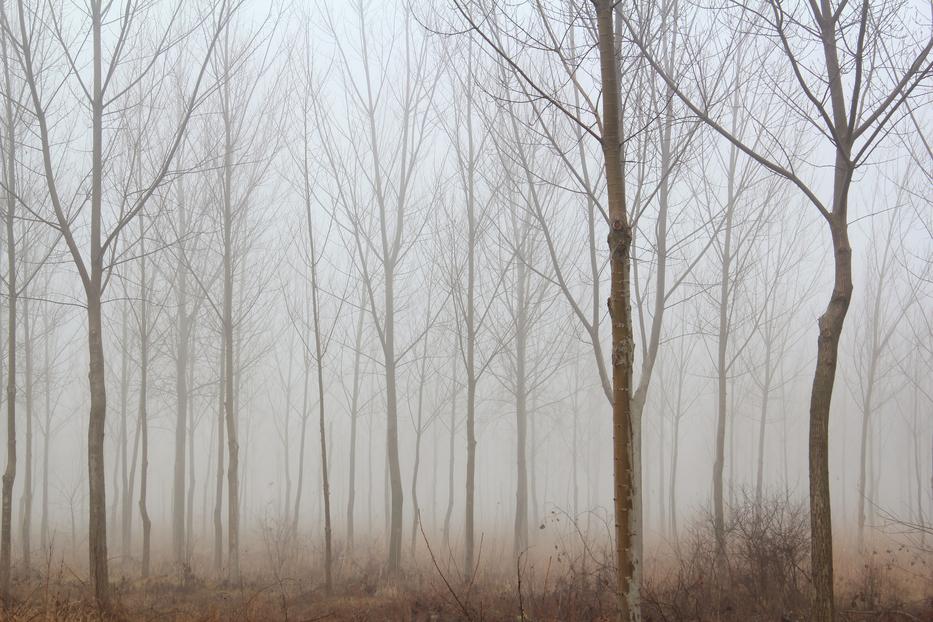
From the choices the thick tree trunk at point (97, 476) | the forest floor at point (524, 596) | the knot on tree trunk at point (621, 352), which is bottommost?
the forest floor at point (524, 596)

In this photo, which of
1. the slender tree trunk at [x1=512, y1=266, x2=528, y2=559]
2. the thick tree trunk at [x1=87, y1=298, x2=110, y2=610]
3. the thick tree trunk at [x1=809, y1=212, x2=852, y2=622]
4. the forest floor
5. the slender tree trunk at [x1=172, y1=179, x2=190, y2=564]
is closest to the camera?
the thick tree trunk at [x1=809, y1=212, x2=852, y2=622]

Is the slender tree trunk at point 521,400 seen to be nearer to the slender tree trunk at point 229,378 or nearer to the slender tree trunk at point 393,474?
the slender tree trunk at point 393,474

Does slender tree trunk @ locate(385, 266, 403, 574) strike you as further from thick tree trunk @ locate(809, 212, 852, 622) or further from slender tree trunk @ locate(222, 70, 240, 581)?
thick tree trunk @ locate(809, 212, 852, 622)

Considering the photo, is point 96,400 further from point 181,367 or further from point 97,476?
point 181,367

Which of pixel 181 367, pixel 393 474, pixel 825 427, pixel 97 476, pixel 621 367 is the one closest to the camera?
pixel 621 367

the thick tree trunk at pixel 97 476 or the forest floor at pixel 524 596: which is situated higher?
the thick tree trunk at pixel 97 476

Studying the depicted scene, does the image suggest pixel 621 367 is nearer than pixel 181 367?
Yes

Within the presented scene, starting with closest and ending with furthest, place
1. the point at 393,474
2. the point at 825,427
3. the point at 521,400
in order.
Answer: the point at 825,427, the point at 393,474, the point at 521,400

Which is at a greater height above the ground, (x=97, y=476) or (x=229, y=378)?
(x=229, y=378)

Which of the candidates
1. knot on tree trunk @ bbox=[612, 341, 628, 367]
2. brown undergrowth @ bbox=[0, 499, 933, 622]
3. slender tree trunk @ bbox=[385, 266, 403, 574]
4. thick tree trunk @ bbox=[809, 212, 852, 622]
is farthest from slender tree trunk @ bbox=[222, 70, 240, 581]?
thick tree trunk @ bbox=[809, 212, 852, 622]

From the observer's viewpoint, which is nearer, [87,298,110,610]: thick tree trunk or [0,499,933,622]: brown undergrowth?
[87,298,110,610]: thick tree trunk

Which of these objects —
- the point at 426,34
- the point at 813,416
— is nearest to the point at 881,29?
the point at 813,416

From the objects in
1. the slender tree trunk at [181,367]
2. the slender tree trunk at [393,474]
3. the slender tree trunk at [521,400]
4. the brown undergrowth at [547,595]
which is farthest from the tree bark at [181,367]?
the slender tree trunk at [521,400]

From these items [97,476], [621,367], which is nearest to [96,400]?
[97,476]
